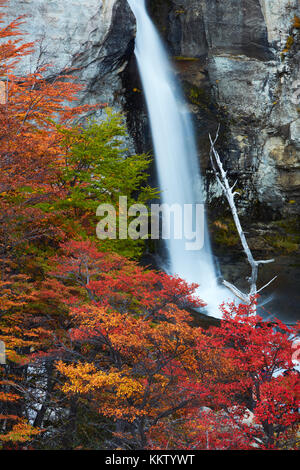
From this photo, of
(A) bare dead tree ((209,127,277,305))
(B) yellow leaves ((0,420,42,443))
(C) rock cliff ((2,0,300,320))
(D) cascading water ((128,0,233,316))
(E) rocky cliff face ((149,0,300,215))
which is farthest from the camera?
(E) rocky cliff face ((149,0,300,215))

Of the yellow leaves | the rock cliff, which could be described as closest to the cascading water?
the rock cliff

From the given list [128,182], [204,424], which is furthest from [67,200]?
[204,424]

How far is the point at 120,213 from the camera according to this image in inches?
443

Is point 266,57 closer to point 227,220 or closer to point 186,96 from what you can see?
point 186,96

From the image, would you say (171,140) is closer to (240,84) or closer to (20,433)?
(240,84)

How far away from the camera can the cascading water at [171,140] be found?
63.6ft

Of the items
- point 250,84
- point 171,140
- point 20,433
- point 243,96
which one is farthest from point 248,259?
point 250,84

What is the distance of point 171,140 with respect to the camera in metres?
20.0

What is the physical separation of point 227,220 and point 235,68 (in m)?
7.91

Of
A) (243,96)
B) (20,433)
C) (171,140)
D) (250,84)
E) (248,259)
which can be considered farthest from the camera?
(243,96)

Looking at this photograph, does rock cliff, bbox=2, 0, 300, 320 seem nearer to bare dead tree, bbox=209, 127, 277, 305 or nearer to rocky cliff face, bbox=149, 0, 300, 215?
rocky cliff face, bbox=149, 0, 300, 215

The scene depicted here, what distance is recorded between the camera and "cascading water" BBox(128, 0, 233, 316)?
63.6 ft

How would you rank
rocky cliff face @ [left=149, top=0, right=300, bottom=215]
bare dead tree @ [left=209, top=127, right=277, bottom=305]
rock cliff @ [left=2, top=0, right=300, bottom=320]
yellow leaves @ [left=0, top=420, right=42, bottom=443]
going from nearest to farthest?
yellow leaves @ [left=0, top=420, right=42, bottom=443] < bare dead tree @ [left=209, top=127, right=277, bottom=305] < rock cliff @ [left=2, top=0, right=300, bottom=320] < rocky cliff face @ [left=149, top=0, right=300, bottom=215]

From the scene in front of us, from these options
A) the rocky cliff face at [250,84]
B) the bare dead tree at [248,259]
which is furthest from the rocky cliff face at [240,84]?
the bare dead tree at [248,259]
